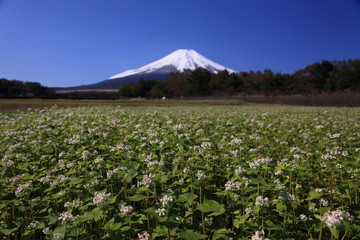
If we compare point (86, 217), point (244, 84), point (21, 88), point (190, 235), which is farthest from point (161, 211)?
point (21, 88)

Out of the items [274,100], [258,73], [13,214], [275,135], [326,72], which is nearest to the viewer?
[13,214]

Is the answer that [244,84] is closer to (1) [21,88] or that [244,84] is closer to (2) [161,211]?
(1) [21,88]

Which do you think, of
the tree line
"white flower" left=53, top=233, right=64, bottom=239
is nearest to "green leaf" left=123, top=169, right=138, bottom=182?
"white flower" left=53, top=233, right=64, bottom=239

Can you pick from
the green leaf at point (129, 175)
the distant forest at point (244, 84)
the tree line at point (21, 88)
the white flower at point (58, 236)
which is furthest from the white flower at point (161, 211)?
the tree line at point (21, 88)

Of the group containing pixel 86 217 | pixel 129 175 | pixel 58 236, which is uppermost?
pixel 129 175

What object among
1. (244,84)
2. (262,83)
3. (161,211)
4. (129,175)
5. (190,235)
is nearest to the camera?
(190,235)

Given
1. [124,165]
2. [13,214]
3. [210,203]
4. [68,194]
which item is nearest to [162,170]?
[124,165]

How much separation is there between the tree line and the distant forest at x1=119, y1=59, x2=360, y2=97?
43.4 m

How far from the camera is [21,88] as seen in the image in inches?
3278

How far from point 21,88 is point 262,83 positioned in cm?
9331

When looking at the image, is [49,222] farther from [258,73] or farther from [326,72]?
[258,73]

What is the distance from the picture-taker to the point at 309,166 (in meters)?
4.09

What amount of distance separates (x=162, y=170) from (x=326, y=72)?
268 feet

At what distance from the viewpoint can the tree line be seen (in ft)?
263
